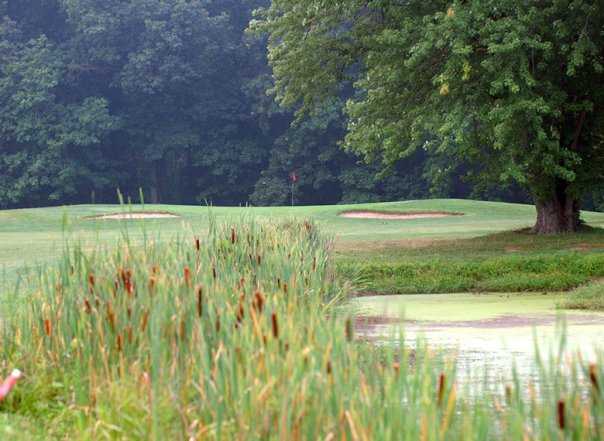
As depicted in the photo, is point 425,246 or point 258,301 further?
point 425,246

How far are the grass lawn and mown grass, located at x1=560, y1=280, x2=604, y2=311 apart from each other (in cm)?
183

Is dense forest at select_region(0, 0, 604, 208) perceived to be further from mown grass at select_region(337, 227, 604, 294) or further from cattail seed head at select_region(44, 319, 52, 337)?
cattail seed head at select_region(44, 319, 52, 337)

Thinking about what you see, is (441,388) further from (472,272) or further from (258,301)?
(472,272)

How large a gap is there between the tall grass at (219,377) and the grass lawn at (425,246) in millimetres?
557

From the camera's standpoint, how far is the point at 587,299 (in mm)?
12234

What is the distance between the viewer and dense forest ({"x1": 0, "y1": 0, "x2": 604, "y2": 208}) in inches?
1997

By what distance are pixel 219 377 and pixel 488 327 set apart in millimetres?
6311

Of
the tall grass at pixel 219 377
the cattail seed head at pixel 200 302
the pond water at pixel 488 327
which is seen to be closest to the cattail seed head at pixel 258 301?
the tall grass at pixel 219 377

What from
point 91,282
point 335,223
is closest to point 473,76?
point 335,223

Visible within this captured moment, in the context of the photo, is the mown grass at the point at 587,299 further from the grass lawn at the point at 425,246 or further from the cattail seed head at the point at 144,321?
the cattail seed head at the point at 144,321

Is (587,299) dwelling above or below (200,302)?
below

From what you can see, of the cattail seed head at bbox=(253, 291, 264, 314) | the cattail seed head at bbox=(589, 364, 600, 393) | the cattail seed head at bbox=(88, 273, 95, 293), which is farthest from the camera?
the cattail seed head at bbox=(88, 273, 95, 293)

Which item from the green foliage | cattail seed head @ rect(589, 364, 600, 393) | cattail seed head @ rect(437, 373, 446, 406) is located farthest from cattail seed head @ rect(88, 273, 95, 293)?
the green foliage

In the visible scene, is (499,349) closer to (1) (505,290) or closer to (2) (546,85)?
(1) (505,290)
